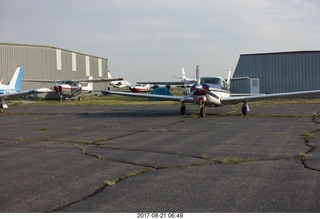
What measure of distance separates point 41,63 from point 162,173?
4463cm

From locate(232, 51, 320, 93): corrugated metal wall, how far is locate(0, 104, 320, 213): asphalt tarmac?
3110cm

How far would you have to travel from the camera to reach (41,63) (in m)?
48.2

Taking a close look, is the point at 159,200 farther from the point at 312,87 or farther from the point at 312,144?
the point at 312,87

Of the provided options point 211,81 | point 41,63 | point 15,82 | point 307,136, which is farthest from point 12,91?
point 41,63

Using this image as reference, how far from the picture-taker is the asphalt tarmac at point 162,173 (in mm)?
4820

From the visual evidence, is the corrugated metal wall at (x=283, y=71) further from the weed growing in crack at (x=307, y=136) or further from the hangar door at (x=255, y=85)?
the weed growing in crack at (x=307, y=136)

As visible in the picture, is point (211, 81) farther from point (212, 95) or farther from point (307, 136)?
point (307, 136)

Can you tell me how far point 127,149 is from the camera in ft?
30.1

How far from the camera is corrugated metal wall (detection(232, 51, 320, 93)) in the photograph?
133 feet

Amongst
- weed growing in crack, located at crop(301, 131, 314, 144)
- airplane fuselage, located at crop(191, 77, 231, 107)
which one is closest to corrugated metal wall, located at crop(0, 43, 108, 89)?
airplane fuselage, located at crop(191, 77, 231, 107)

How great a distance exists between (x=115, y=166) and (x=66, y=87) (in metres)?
35.9

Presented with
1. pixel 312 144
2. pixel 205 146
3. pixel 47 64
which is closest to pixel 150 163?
pixel 205 146

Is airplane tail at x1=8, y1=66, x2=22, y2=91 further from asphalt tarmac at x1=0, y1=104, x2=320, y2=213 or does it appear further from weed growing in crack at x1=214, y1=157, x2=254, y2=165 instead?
weed growing in crack at x1=214, y1=157, x2=254, y2=165

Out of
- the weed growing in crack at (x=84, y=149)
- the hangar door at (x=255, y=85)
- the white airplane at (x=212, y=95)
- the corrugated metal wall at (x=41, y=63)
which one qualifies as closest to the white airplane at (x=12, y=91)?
the white airplane at (x=212, y=95)
